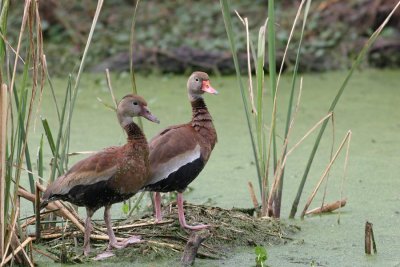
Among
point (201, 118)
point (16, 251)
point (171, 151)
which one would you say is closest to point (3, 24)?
point (16, 251)

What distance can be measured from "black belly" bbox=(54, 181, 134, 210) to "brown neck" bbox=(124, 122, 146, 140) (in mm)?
262

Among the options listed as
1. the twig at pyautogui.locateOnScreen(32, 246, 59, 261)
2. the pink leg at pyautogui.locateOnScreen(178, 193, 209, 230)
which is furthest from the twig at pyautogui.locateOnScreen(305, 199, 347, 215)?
the twig at pyautogui.locateOnScreen(32, 246, 59, 261)

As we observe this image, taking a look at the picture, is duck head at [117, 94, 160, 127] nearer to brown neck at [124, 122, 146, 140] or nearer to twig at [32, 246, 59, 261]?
brown neck at [124, 122, 146, 140]

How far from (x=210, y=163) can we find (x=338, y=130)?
4.11ft

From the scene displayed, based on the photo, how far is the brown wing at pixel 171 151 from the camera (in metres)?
4.58

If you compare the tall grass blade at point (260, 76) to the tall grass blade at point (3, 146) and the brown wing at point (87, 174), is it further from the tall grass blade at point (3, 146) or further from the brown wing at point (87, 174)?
the tall grass blade at point (3, 146)

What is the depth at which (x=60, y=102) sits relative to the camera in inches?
311

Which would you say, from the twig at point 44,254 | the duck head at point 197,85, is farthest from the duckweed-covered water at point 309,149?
the duck head at point 197,85

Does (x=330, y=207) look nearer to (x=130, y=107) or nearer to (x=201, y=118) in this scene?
(x=201, y=118)

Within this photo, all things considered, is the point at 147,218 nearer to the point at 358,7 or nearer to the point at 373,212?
the point at 373,212

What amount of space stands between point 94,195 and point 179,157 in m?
0.60

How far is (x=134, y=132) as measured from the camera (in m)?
4.30

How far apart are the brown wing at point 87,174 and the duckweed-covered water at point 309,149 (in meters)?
0.39

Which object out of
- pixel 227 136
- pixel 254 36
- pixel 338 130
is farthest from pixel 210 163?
pixel 254 36
